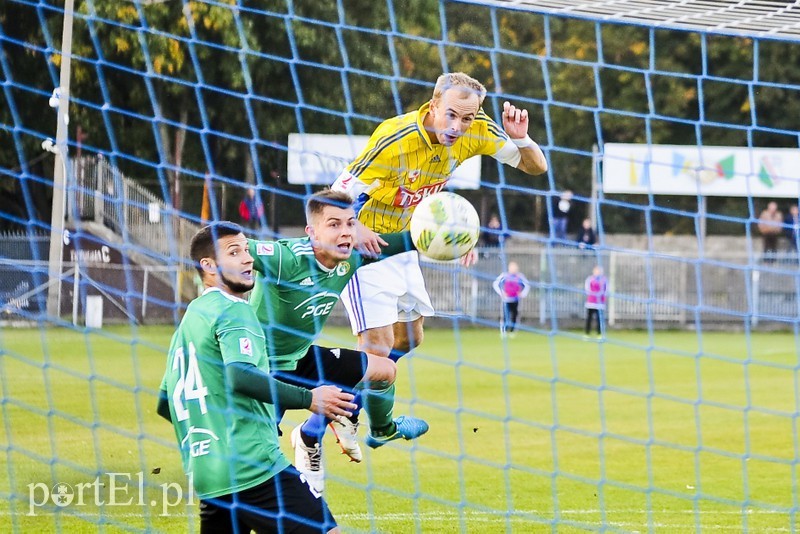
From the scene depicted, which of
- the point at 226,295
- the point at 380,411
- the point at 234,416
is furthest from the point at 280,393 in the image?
the point at 380,411

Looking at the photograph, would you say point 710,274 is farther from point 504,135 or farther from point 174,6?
point 504,135

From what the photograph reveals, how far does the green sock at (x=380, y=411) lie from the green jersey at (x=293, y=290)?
68 centimetres

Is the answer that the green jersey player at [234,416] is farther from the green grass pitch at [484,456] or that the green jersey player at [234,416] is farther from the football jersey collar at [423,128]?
the football jersey collar at [423,128]

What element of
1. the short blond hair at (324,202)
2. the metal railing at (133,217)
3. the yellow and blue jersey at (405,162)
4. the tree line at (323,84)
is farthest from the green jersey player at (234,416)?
the metal railing at (133,217)

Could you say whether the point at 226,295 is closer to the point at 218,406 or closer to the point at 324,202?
the point at 218,406

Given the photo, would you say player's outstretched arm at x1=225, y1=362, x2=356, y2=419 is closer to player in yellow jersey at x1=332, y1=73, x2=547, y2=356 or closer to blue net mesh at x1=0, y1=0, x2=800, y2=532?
blue net mesh at x1=0, y1=0, x2=800, y2=532

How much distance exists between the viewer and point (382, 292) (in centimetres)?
695

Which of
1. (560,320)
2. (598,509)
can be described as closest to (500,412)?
(598,509)

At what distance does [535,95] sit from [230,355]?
3064 cm

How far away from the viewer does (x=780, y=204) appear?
3259cm

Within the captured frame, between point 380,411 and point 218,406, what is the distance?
7.37 feet

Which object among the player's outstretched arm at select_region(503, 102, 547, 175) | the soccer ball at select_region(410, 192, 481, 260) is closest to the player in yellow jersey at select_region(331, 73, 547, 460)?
the player's outstretched arm at select_region(503, 102, 547, 175)

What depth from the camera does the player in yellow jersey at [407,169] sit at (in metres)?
6.36

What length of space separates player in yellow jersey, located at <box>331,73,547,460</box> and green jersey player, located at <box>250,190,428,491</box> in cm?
30
